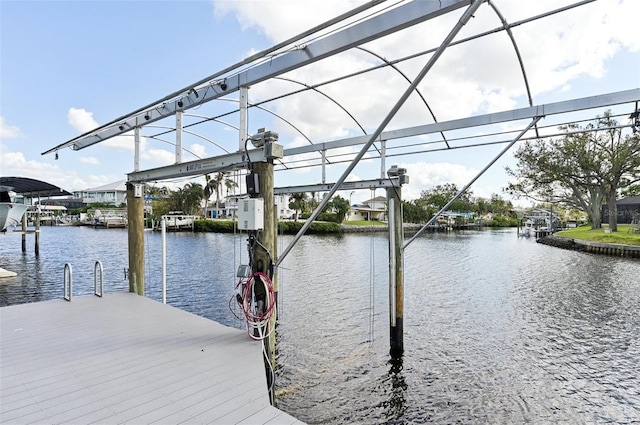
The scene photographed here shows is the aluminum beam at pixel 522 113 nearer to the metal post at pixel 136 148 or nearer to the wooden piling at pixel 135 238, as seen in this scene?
the metal post at pixel 136 148

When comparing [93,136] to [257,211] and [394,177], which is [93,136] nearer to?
[257,211]

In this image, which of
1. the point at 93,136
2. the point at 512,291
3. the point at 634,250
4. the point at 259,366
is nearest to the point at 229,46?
the point at 93,136

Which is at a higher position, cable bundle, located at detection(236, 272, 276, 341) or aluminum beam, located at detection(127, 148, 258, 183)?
aluminum beam, located at detection(127, 148, 258, 183)

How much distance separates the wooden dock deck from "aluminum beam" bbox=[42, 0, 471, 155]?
141 inches

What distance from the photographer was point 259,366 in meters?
3.81

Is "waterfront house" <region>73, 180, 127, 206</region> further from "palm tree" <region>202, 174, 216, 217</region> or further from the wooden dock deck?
the wooden dock deck

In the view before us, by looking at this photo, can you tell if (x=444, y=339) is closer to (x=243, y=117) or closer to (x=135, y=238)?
(x=243, y=117)

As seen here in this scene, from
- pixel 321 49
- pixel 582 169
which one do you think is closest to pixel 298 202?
pixel 582 169

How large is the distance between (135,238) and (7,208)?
12706 millimetres

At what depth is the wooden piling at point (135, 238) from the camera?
25.1 ft

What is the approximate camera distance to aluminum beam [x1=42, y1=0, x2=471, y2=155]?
3.24m

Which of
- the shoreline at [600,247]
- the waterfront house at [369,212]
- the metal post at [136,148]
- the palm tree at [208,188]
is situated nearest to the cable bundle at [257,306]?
the metal post at [136,148]

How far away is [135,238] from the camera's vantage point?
25.3ft

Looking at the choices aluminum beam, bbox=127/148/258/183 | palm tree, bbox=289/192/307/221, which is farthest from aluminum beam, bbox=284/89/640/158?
palm tree, bbox=289/192/307/221
